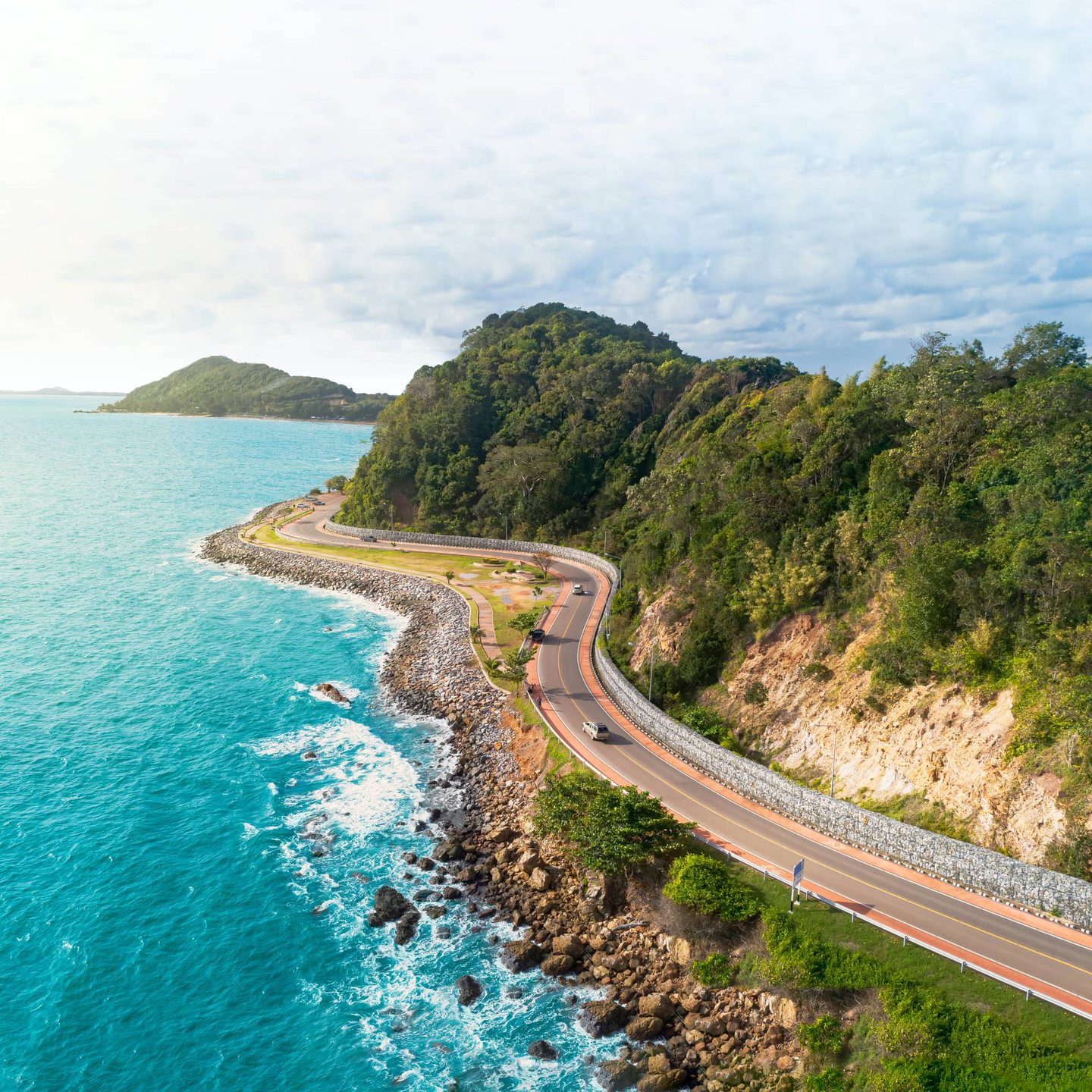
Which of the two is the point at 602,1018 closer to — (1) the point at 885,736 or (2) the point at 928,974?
(2) the point at 928,974

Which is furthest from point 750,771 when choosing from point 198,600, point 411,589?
point 198,600

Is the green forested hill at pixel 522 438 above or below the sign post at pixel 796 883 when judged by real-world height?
above

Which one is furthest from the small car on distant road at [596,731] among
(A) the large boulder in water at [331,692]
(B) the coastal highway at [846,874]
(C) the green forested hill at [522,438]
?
(C) the green forested hill at [522,438]

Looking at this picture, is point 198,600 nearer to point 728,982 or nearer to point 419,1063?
point 419,1063

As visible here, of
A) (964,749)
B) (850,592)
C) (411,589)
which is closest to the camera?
(964,749)

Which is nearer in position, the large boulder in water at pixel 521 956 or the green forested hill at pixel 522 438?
the large boulder in water at pixel 521 956

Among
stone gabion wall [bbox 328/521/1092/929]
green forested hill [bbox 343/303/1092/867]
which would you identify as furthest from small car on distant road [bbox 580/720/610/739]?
green forested hill [bbox 343/303/1092/867]

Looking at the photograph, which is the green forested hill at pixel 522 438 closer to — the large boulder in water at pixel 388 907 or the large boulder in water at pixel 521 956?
the large boulder in water at pixel 388 907
